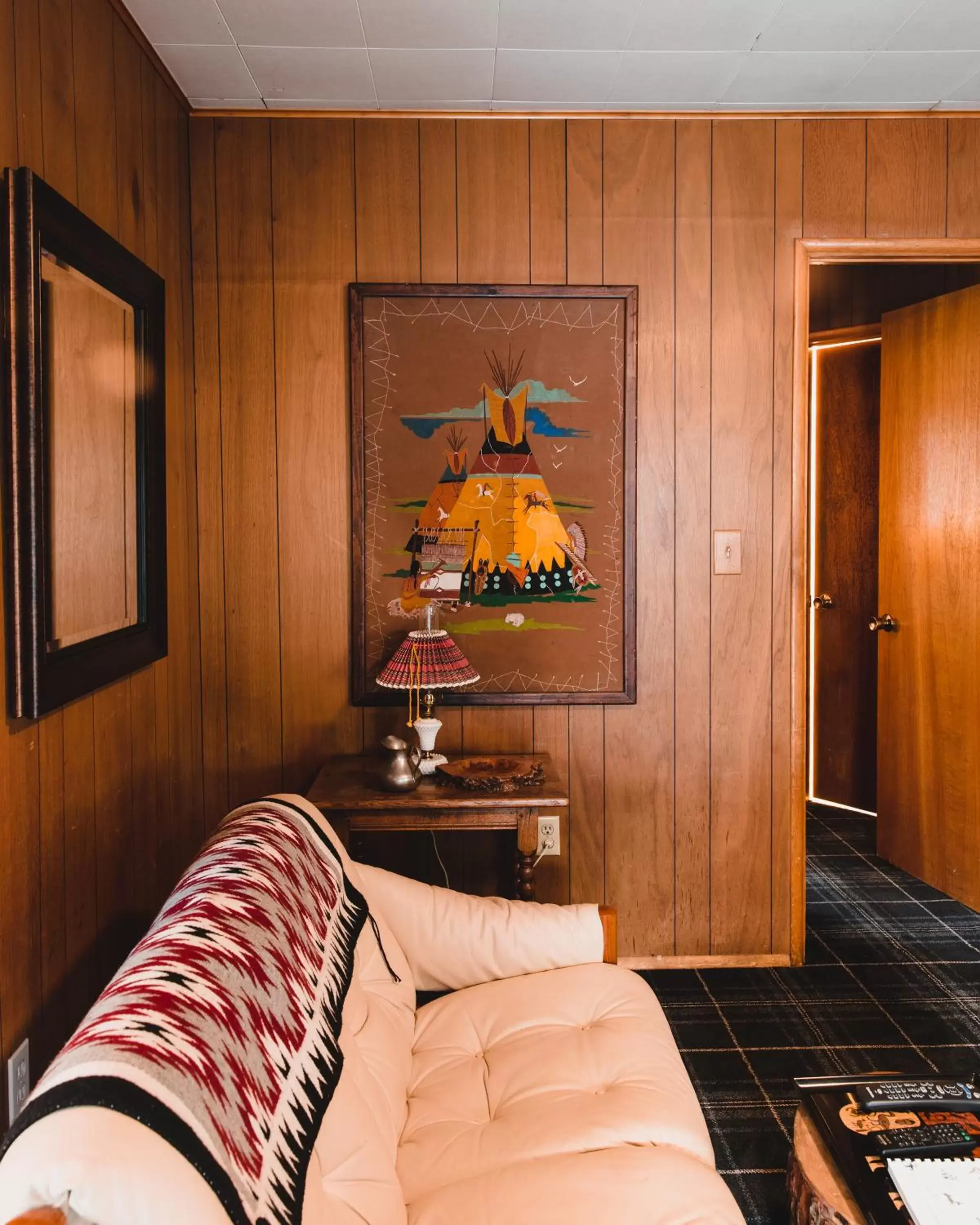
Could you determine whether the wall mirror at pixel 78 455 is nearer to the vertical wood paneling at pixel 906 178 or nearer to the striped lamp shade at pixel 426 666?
the striped lamp shade at pixel 426 666

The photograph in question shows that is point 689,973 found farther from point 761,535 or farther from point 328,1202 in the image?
point 328,1202

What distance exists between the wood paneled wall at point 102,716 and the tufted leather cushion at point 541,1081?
75 cm

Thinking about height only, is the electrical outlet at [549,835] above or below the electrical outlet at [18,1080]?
above

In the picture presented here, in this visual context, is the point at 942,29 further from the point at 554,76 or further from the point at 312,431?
the point at 312,431

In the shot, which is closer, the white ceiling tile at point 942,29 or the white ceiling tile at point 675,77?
the white ceiling tile at point 942,29

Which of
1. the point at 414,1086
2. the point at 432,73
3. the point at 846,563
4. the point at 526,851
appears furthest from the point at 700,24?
the point at 846,563

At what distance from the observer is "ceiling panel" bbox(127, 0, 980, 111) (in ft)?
7.24

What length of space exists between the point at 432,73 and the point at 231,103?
0.62m

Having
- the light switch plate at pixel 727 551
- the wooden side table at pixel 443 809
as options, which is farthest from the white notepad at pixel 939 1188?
the light switch plate at pixel 727 551

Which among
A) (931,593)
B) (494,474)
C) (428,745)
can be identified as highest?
(494,474)

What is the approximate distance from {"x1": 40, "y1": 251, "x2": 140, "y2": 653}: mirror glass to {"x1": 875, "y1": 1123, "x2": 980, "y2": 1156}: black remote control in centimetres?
167

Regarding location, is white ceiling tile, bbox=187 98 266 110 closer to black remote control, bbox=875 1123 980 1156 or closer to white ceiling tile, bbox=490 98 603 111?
white ceiling tile, bbox=490 98 603 111

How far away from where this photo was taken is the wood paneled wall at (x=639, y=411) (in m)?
2.79

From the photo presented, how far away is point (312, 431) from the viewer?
112 inches
